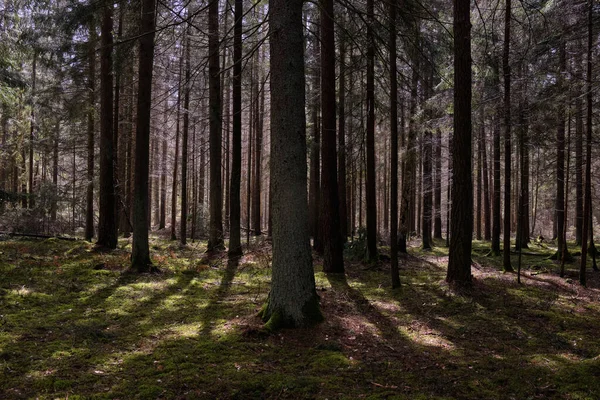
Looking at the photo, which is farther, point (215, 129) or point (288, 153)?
point (215, 129)

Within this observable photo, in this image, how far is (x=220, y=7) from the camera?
15.0 meters

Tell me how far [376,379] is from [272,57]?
4.17 m

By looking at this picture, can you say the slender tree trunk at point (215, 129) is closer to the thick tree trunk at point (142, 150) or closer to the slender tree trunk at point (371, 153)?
the thick tree trunk at point (142, 150)

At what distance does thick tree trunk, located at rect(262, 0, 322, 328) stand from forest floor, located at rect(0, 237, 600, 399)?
0.85 metres

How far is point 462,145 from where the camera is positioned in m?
8.10

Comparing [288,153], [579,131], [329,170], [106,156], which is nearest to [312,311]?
[288,153]

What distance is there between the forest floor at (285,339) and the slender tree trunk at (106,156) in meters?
3.12

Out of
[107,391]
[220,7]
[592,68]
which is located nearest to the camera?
[107,391]

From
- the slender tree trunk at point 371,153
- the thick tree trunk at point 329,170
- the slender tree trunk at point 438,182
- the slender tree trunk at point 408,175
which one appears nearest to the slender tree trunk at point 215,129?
the thick tree trunk at point 329,170

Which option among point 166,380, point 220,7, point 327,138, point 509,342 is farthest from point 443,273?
point 220,7

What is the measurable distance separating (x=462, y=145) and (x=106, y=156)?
1049 centimetres

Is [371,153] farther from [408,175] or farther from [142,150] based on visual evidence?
[408,175]

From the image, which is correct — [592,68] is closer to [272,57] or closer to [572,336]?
[572,336]

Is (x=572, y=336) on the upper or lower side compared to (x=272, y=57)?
lower
